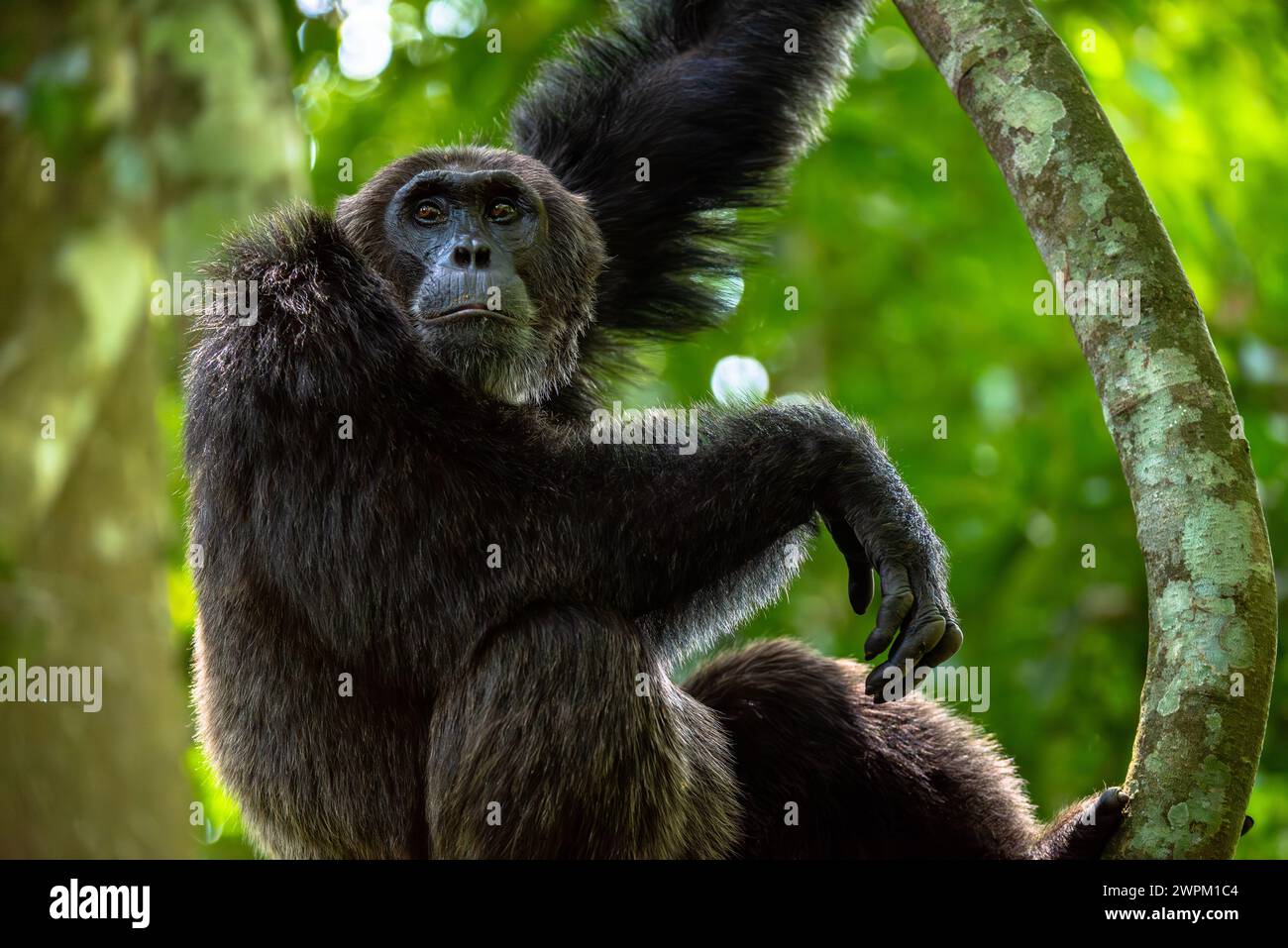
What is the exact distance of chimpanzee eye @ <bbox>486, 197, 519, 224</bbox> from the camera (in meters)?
6.05

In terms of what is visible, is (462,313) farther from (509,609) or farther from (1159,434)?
(1159,434)

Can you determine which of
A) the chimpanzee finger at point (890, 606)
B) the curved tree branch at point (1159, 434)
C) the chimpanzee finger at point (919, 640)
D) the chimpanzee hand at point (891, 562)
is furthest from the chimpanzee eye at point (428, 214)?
the chimpanzee finger at point (919, 640)

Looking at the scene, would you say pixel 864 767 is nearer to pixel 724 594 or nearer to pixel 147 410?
pixel 724 594

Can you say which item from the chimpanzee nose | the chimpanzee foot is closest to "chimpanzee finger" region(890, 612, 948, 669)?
the chimpanzee foot

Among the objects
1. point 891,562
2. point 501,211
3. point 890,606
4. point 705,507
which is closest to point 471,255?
point 501,211

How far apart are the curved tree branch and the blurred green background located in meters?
2.84

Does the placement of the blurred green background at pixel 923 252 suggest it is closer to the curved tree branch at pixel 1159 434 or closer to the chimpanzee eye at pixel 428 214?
the chimpanzee eye at pixel 428 214

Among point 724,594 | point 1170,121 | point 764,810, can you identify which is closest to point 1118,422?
point 724,594

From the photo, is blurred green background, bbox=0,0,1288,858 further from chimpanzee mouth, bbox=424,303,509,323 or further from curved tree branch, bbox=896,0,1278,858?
curved tree branch, bbox=896,0,1278,858

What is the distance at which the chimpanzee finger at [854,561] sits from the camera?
15.4 ft

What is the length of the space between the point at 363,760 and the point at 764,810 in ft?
5.28

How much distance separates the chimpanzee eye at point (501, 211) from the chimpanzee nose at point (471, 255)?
0.36m

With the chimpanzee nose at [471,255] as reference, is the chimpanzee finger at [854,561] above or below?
below
